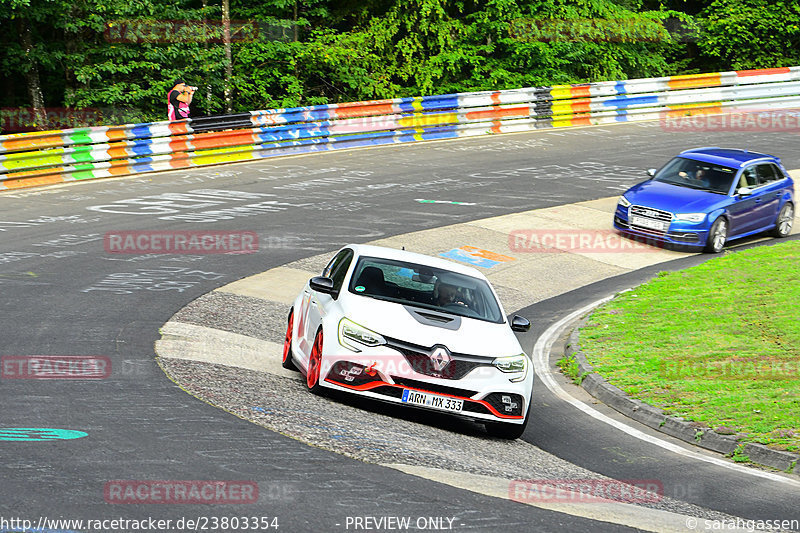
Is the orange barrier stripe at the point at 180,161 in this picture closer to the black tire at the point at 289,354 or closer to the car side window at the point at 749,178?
the car side window at the point at 749,178

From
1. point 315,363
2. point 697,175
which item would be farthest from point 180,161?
point 315,363

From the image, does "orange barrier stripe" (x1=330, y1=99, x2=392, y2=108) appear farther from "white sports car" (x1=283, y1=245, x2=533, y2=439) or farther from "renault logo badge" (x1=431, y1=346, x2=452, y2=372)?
"renault logo badge" (x1=431, y1=346, x2=452, y2=372)

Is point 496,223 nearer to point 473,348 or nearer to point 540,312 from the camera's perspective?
point 540,312

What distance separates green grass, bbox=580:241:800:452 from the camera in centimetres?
1093

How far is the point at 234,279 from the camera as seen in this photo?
1617cm

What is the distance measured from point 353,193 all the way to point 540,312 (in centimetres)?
779

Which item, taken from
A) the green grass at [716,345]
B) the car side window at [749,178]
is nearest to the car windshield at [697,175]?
the car side window at [749,178]

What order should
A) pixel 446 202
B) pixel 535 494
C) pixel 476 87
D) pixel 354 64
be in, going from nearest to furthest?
pixel 535 494 → pixel 446 202 → pixel 354 64 → pixel 476 87

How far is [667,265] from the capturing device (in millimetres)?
19609

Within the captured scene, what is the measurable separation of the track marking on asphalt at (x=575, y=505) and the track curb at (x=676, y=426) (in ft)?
6.99

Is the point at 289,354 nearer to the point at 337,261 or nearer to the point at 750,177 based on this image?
the point at 337,261

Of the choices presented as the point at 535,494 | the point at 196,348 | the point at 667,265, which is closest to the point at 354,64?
the point at 667,265

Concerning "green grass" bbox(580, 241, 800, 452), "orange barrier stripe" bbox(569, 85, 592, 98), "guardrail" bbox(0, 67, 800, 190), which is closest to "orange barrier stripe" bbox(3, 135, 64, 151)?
"guardrail" bbox(0, 67, 800, 190)

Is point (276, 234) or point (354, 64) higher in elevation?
point (354, 64)
